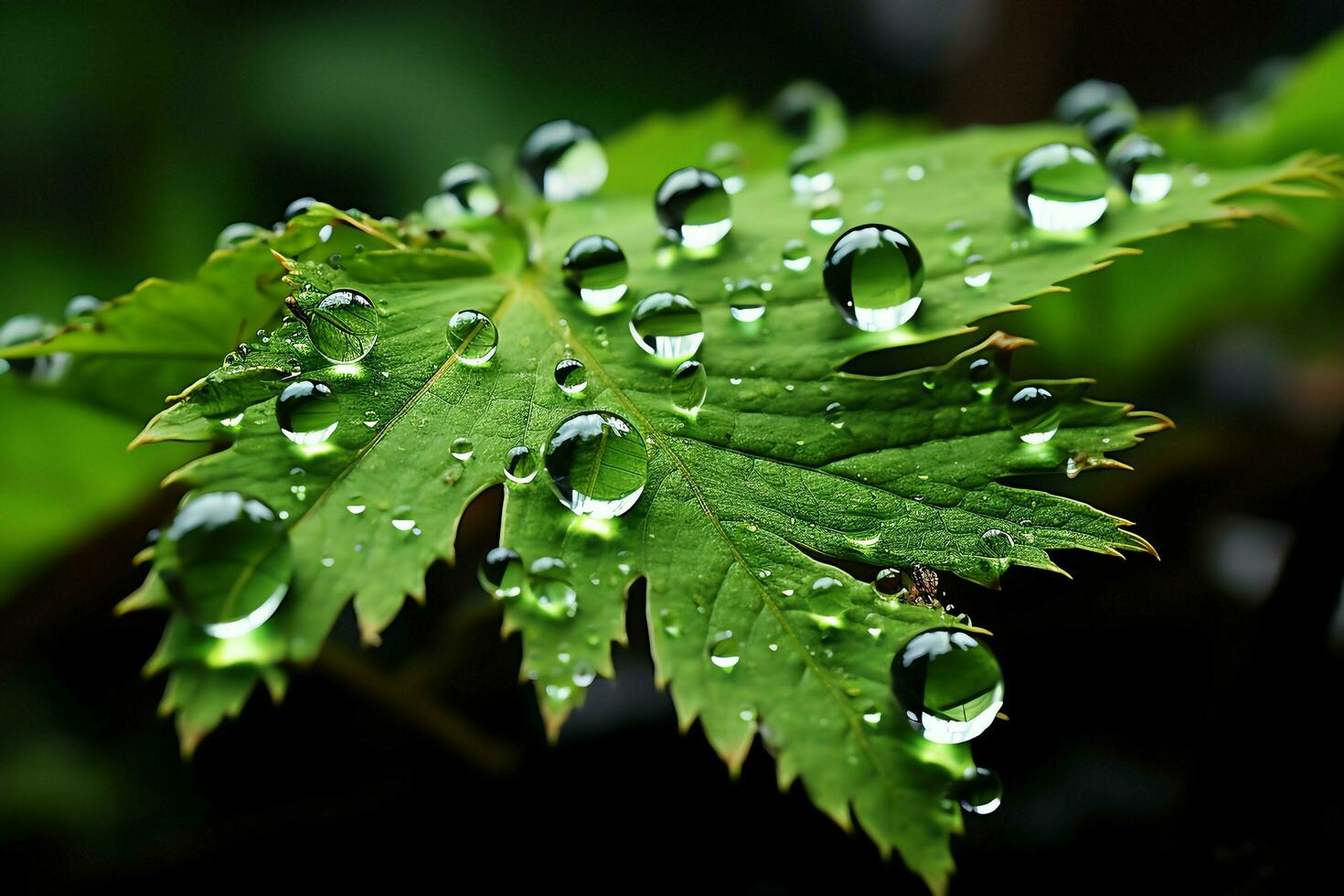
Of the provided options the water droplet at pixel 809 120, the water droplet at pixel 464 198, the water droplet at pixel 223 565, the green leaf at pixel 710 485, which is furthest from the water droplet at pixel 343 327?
the water droplet at pixel 809 120

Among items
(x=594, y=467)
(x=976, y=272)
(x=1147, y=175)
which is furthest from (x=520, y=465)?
(x=1147, y=175)

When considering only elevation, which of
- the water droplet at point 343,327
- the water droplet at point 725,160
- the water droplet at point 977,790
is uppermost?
the water droplet at point 725,160

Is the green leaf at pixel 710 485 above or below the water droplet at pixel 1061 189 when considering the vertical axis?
below

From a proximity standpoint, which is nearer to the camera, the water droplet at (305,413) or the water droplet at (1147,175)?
the water droplet at (305,413)

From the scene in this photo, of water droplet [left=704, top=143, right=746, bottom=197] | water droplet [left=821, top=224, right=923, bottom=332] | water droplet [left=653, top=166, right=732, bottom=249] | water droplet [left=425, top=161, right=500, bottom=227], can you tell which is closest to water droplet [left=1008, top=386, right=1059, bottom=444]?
water droplet [left=821, top=224, right=923, bottom=332]

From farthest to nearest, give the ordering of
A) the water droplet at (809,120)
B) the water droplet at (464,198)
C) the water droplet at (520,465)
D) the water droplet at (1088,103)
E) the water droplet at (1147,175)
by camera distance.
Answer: the water droplet at (809,120), the water droplet at (1088,103), the water droplet at (464,198), the water droplet at (1147,175), the water droplet at (520,465)

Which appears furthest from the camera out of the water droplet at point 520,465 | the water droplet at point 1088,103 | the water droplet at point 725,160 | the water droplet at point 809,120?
the water droplet at point 809,120

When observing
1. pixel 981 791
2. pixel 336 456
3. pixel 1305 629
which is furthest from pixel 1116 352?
pixel 336 456

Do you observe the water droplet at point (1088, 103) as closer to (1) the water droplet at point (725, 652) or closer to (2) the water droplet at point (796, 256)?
(2) the water droplet at point (796, 256)
